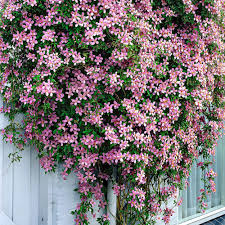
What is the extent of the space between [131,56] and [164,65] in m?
0.44

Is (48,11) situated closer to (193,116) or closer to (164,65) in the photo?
(164,65)

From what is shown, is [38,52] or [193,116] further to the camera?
[193,116]

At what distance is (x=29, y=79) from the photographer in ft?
5.94

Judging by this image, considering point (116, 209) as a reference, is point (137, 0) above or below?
above

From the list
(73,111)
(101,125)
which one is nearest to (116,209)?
(101,125)

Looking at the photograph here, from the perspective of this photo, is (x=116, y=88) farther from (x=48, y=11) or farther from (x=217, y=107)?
(x=217, y=107)

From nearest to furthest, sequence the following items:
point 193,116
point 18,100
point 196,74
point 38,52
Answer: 1. point 38,52
2. point 18,100
3. point 196,74
4. point 193,116

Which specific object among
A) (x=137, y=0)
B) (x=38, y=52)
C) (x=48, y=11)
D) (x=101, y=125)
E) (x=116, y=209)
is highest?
(x=137, y=0)

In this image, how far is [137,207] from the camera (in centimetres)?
203

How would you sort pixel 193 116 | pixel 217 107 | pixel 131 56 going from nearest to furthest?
pixel 131 56 → pixel 193 116 → pixel 217 107

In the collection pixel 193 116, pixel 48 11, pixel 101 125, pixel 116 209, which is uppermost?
pixel 48 11

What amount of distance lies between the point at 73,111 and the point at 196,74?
3.55 ft

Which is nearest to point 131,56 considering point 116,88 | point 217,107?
point 116,88

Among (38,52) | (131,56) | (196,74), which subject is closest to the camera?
(38,52)
